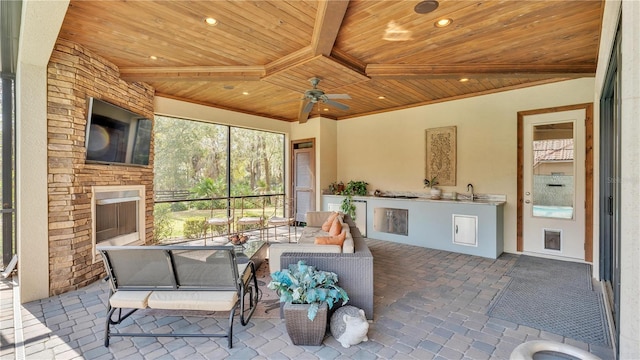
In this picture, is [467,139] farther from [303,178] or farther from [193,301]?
[193,301]

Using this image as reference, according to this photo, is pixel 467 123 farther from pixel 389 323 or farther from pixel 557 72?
pixel 389 323

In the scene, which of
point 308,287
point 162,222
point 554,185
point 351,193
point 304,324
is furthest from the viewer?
point 351,193

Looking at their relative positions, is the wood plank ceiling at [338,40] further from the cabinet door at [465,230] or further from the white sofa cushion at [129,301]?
the white sofa cushion at [129,301]

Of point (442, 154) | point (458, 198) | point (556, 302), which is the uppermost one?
point (442, 154)

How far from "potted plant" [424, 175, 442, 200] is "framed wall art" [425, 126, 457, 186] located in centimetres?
6

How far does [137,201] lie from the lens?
4.66 m

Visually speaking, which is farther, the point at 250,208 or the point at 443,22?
the point at 250,208

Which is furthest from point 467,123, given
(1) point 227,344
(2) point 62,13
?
(2) point 62,13

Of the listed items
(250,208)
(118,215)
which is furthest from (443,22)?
(250,208)

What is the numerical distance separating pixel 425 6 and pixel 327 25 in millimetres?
895

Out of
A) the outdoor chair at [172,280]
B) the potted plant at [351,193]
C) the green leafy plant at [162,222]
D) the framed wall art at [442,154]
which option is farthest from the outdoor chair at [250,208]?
the outdoor chair at [172,280]

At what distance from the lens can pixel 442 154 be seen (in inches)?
235

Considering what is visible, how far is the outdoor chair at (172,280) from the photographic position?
2.40 metres
